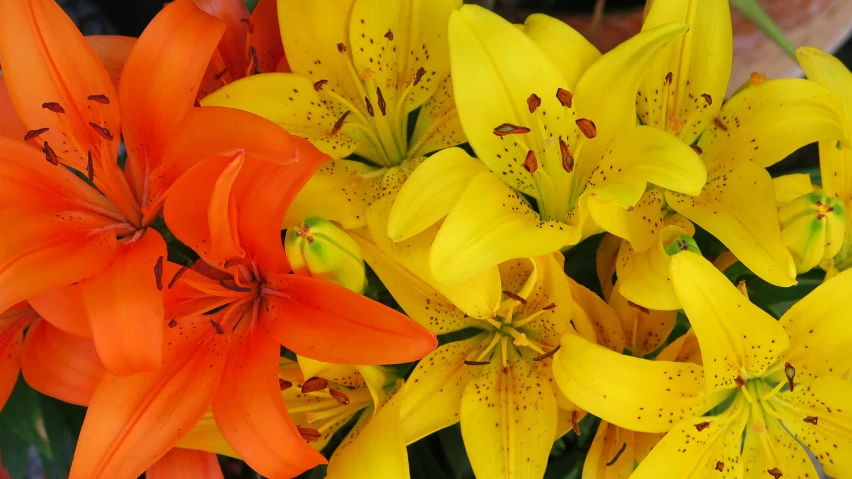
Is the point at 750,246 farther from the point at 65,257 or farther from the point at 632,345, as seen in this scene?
the point at 65,257

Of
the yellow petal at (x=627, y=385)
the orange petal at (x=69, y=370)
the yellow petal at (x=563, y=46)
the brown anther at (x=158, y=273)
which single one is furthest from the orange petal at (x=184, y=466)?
the yellow petal at (x=563, y=46)

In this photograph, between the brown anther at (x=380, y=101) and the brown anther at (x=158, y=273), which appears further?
the brown anther at (x=380, y=101)

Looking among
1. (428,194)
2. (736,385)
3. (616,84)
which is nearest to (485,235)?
(428,194)

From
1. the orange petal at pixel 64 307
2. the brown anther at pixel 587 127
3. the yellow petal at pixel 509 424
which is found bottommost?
the yellow petal at pixel 509 424

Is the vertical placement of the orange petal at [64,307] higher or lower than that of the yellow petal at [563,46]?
lower

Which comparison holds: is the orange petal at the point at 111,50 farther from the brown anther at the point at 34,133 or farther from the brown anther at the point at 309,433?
the brown anther at the point at 309,433

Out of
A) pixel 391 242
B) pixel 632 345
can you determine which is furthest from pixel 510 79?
pixel 632 345
